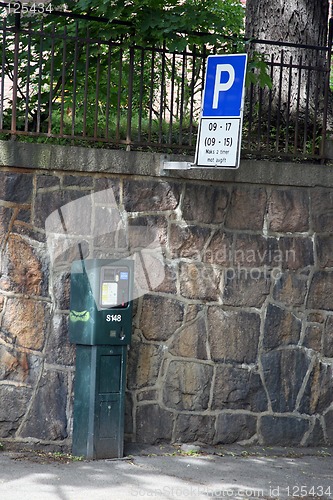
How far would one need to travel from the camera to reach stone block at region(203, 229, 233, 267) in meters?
7.38

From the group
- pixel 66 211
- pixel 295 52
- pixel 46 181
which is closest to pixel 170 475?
pixel 66 211

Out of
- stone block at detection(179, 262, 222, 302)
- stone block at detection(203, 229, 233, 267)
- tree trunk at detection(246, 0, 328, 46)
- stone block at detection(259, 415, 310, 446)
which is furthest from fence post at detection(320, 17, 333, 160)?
stone block at detection(259, 415, 310, 446)

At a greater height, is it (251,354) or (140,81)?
(140,81)

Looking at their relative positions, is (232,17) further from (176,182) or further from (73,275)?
(73,275)

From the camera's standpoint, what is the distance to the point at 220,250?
741cm

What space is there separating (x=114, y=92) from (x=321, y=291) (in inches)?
95.9

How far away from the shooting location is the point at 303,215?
7656 mm

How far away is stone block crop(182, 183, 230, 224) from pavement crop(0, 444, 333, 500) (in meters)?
1.83

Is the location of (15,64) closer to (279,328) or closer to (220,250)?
(220,250)

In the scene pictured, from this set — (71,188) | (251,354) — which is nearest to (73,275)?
(71,188)

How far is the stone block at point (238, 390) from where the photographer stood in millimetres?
7371

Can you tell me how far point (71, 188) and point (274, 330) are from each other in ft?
6.72

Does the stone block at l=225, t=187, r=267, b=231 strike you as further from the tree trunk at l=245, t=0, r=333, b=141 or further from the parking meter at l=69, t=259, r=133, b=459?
the parking meter at l=69, t=259, r=133, b=459

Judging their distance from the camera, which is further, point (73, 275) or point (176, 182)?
point (176, 182)
